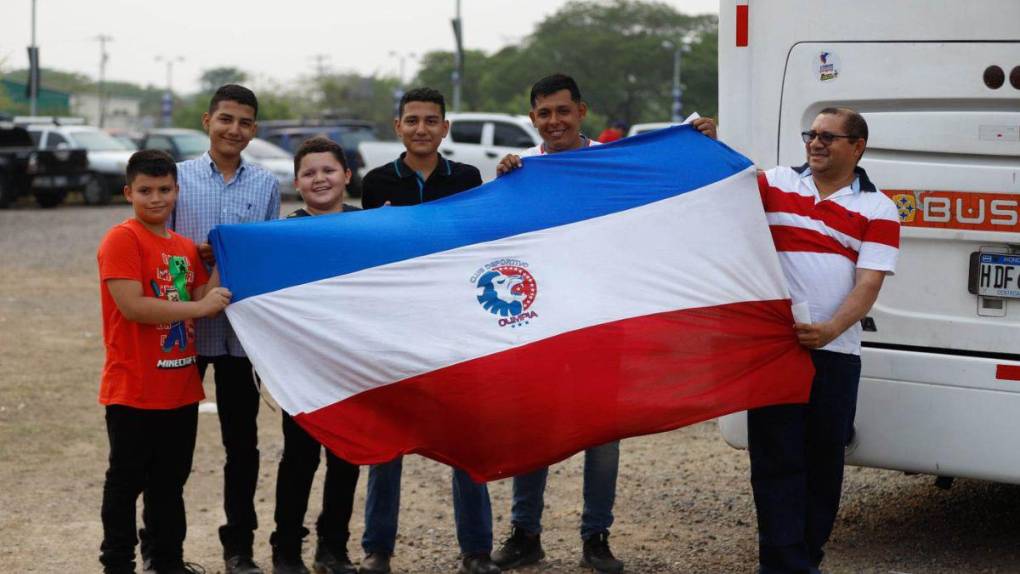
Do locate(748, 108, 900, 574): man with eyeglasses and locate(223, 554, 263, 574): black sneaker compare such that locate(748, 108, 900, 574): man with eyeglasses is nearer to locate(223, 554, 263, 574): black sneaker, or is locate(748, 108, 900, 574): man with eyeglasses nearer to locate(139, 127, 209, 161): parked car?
locate(223, 554, 263, 574): black sneaker

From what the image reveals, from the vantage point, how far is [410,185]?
5.55 metres

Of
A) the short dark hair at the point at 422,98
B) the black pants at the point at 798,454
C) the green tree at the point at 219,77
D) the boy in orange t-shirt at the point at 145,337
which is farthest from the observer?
the green tree at the point at 219,77

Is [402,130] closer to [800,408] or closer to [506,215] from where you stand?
[506,215]

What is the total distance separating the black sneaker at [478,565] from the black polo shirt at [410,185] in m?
1.50

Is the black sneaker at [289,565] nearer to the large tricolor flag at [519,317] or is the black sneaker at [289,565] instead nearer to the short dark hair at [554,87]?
the large tricolor flag at [519,317]

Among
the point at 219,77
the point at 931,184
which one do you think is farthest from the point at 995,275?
the point at 219,77

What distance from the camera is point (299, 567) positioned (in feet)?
17.9

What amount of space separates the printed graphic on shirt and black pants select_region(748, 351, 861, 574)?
224cm

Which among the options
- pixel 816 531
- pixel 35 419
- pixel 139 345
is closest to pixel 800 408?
pixel 816 531

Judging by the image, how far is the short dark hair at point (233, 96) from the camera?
5.46m

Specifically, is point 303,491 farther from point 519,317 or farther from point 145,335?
point 519,317

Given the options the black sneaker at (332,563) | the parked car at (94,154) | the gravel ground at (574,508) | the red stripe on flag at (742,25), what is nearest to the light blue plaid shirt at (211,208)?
the black sneaker at (332,563)

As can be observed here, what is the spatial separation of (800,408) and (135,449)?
2578 millimetres

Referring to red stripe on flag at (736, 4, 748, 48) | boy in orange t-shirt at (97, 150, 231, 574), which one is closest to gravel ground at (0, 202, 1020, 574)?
boy in orange t-shirt at (97, 150, 231, 574)
